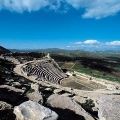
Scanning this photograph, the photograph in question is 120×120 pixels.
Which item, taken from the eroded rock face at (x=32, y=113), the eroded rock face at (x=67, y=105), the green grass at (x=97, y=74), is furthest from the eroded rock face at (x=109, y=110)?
the green grass at (x=97, y=74)

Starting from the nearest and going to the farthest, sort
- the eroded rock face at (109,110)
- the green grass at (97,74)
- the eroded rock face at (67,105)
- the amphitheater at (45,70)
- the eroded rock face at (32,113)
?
the eroded rock face at (32,113) < the eroded rock face at (109,110) < the eroded rock face at (67,105) < the amphitheater at (45,70) < the green grass at (97,74)

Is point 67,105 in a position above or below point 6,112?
below

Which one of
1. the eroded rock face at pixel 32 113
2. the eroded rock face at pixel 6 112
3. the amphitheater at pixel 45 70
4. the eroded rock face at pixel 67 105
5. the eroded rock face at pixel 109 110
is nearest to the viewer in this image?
the eroded rock face at pixel 32 113

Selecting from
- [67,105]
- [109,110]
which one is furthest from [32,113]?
[109,110]

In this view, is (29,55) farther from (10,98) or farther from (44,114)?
(44,114)

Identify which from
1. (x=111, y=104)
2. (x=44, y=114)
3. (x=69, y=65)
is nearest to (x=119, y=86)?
(x=69, y=65)

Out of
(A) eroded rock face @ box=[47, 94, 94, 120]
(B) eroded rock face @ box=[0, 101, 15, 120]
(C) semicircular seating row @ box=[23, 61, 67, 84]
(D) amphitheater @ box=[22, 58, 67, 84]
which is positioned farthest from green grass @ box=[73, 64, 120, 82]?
(B) eroded rock face @ box=[0, 101, 15, 120]

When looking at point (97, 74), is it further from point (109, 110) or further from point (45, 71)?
point (109, 110)

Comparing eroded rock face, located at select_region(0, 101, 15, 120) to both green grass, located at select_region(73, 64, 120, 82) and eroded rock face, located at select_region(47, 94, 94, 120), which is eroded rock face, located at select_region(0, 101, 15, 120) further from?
green grass, located at select_region(73, 64, 120, 82)

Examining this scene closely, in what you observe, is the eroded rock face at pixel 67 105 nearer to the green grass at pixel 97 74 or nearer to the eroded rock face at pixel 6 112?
the eroded rock face at pixel 6 112
